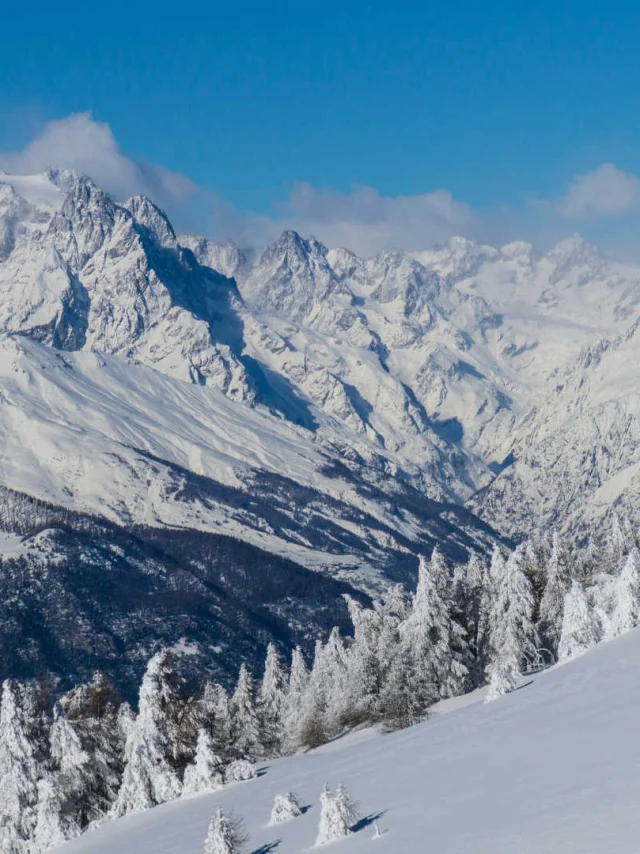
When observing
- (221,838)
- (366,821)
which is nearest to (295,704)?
(221,838)

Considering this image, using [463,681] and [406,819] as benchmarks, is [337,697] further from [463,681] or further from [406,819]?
[406,819]

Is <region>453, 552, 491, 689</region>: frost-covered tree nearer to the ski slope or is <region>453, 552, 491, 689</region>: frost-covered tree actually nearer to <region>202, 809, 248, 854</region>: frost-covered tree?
the ski slope

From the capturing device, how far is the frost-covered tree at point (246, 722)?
8831cm

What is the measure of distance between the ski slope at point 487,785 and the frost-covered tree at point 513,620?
66.7 ft

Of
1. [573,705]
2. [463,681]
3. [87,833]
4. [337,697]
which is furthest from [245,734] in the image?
[573,705]

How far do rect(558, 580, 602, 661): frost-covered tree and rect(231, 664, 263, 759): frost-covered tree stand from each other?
30.7m

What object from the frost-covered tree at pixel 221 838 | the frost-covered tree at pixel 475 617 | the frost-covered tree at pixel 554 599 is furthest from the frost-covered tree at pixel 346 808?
the frost-covered tree at pixel 554 599

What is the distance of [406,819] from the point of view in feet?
101

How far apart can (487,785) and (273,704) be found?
80600 mm

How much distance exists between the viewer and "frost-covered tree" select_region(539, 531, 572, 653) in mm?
77125

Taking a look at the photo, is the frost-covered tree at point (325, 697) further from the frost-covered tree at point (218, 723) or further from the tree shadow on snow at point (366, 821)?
the tree shadow on snow at point (366, 821)

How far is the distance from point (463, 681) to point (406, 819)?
45.7 meters

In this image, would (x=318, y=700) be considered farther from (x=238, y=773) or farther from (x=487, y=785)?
(x=487, y=785)

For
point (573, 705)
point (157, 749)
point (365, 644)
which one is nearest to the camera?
point (573, 705)
